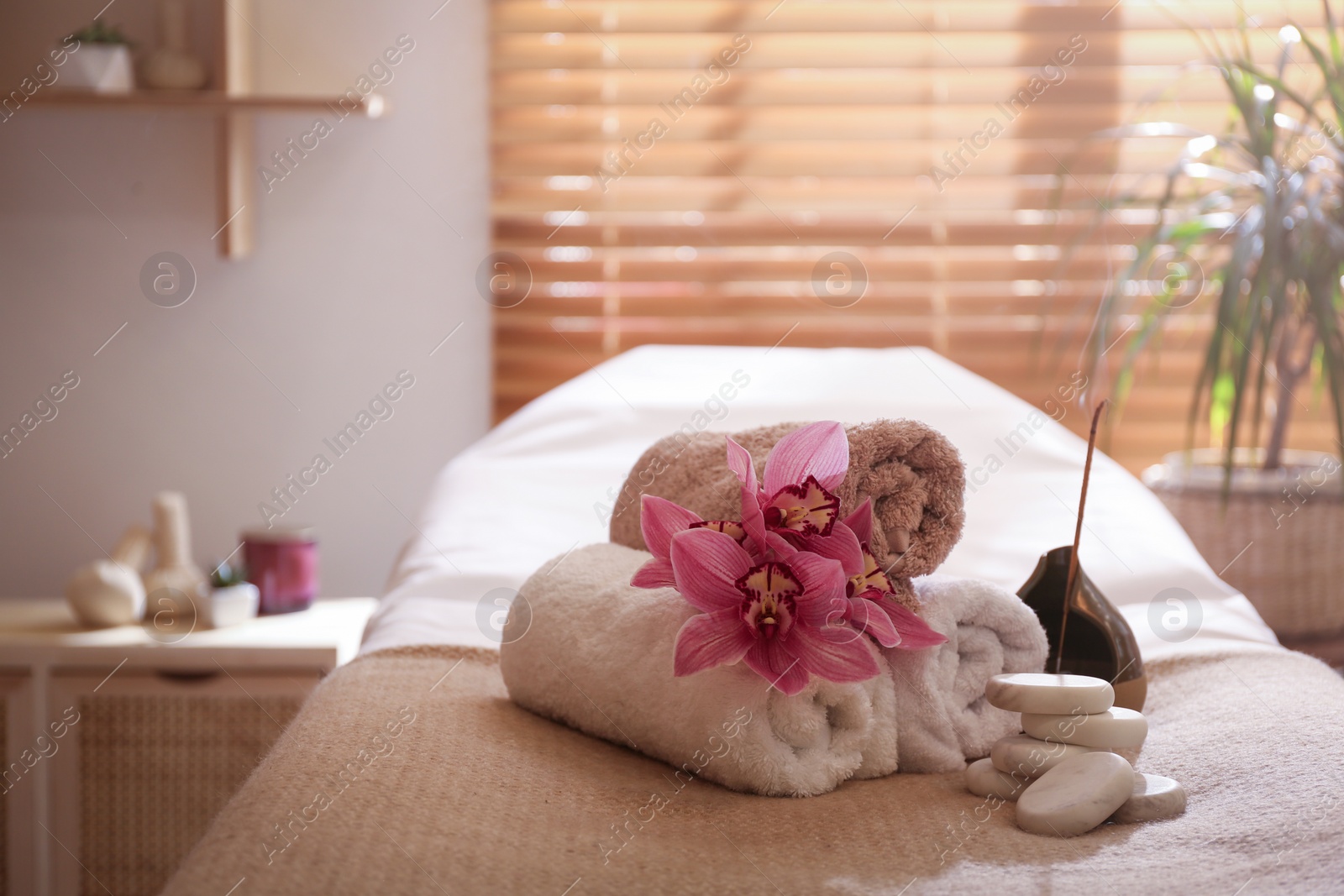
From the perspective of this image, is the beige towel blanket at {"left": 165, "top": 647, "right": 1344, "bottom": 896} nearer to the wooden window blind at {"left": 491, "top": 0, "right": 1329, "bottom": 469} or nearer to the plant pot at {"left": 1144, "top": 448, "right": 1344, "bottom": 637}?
the plant pot at {"left": 1144, "top": 448, "right": 1344, "bottom": 637}

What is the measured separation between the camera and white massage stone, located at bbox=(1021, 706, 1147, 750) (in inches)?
26.7

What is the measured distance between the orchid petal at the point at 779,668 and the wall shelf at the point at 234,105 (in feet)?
4.41

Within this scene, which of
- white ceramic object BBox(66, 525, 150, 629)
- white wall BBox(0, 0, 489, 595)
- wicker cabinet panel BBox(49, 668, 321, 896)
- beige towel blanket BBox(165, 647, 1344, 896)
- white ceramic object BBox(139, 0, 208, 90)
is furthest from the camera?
white wall BBox(0, 0, 489, 595)

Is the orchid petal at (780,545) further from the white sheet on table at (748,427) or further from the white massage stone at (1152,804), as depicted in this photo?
the white sheet on table at (748,427)

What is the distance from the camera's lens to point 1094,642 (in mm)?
801

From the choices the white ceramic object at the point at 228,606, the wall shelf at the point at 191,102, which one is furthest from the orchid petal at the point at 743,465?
the wall shelf at the point at 191,102

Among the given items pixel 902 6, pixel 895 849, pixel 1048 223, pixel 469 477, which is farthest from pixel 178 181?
pixel 895 849

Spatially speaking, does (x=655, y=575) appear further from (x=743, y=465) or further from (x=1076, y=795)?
(x=1076, y=795)

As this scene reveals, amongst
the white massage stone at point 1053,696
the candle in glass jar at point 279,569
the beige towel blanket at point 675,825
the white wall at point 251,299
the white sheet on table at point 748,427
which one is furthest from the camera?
the white wall at point 251,299

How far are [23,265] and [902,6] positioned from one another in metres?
1.64

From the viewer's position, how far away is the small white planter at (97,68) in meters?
1.78

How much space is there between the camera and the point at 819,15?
199cm

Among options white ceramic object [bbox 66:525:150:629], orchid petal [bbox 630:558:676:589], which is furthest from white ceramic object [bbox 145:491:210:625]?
orchid petal [bbox 630:558:676:589]

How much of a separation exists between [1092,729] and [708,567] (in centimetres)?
26
